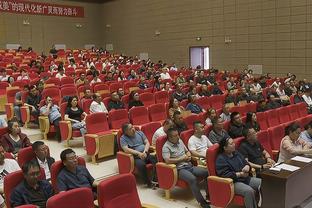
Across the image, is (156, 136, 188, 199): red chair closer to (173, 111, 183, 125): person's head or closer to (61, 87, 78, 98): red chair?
(173, 111, 183, 125): person's head

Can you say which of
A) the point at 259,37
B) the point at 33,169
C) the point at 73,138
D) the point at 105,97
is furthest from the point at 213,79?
the point at 33,169

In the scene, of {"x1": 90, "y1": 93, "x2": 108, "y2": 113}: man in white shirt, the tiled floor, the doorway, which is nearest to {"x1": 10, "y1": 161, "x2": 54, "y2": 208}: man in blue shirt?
the tiled floor

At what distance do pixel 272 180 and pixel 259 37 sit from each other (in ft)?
34.7

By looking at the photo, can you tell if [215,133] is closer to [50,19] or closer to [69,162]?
[69,162]

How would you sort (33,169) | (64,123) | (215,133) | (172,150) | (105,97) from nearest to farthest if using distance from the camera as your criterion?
1. (33,169)
2. (172,150)
3. (215,133)
4. (64,123)
5. (105,97)

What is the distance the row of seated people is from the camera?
4.04 meters

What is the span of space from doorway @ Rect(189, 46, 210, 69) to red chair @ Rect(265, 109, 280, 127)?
8925mm

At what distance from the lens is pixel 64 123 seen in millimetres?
6000

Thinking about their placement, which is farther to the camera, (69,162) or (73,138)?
(73,138)

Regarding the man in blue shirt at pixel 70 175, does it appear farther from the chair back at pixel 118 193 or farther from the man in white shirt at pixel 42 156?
the chair back at pixel 118 193

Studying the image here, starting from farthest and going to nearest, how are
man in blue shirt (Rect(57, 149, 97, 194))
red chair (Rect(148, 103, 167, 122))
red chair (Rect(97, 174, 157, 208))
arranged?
red chair (Rect(148, 103, 167, 122)) → man in blue shirt (Rect(57, 149, 97, 194)) → red chair (Rect(97, 174, 157, 208))

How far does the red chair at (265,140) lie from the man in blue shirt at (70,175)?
2.60 metres

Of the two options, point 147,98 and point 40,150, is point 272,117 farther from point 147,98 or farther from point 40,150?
point 40,150

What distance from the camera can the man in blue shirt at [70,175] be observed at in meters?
3.54
